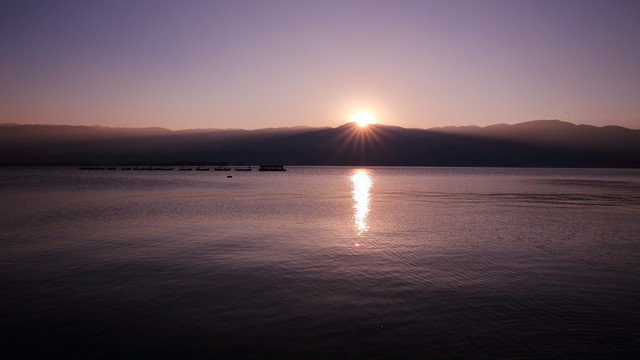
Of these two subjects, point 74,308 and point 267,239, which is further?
point 267,239

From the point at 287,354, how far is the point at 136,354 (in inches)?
142

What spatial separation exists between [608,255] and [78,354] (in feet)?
78.2

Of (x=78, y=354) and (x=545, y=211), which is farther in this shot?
(x=545, y=211)

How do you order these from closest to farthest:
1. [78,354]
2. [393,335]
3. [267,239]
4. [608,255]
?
[78,354] < [393,335] < [608,255] < [267,239]

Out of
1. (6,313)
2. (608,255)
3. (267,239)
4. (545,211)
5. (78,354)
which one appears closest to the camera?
(78,354)

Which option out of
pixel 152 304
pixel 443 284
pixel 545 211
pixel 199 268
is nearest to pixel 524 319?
pixel 443 284

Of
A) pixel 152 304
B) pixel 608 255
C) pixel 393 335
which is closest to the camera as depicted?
pixel 393 335

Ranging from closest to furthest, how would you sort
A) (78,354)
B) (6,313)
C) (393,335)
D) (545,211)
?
(78,354) → (393,335) → (6,313) → (545,211)

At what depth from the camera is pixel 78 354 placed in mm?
8531

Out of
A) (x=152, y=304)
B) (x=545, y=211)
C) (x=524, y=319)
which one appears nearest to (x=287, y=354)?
(x=152, y=304)

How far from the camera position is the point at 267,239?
2286cm

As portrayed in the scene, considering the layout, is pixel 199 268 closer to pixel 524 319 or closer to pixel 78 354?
pixel 78 354

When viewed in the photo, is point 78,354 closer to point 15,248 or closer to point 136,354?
Answer: point 136,354

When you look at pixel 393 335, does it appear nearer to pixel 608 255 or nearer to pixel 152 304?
pixel 152 304
